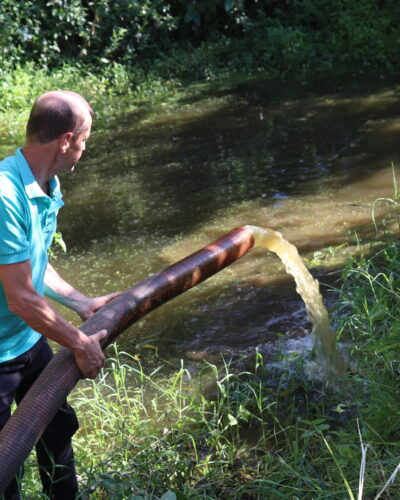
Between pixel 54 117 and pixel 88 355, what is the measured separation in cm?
88

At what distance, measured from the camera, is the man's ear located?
269cm

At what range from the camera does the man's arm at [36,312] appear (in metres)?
2.54

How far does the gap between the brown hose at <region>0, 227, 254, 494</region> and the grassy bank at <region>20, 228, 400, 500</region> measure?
0.47 m

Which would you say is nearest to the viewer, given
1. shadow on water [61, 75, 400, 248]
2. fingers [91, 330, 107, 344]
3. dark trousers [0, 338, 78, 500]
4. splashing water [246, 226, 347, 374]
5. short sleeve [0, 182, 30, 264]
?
short sleeve [0, 182, 30, 264]

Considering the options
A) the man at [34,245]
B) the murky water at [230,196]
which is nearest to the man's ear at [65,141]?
the man at [34,245]

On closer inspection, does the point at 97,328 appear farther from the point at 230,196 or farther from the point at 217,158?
the point at 217,158

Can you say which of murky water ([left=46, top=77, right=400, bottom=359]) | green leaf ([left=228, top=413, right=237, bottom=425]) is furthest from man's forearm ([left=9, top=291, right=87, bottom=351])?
murky water ([left=46, top=77, right=400, bottom=359])

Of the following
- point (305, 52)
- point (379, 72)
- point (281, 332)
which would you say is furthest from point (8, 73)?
point (281, 332)

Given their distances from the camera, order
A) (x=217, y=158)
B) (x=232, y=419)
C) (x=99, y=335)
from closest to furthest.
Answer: (x=99, y=335) → (x=232, y=419) → (x=217, y=158)

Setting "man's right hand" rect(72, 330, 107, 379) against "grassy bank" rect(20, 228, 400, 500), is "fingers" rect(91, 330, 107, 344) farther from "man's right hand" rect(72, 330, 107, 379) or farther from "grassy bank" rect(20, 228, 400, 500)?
"grassy bank" rect(20, 228, 400, 500)

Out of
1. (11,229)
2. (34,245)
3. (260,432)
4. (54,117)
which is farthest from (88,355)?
(260,432)

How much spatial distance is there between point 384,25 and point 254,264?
26.7 feet

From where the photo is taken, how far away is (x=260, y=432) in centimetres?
376

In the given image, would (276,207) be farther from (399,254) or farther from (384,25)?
(384,25)
